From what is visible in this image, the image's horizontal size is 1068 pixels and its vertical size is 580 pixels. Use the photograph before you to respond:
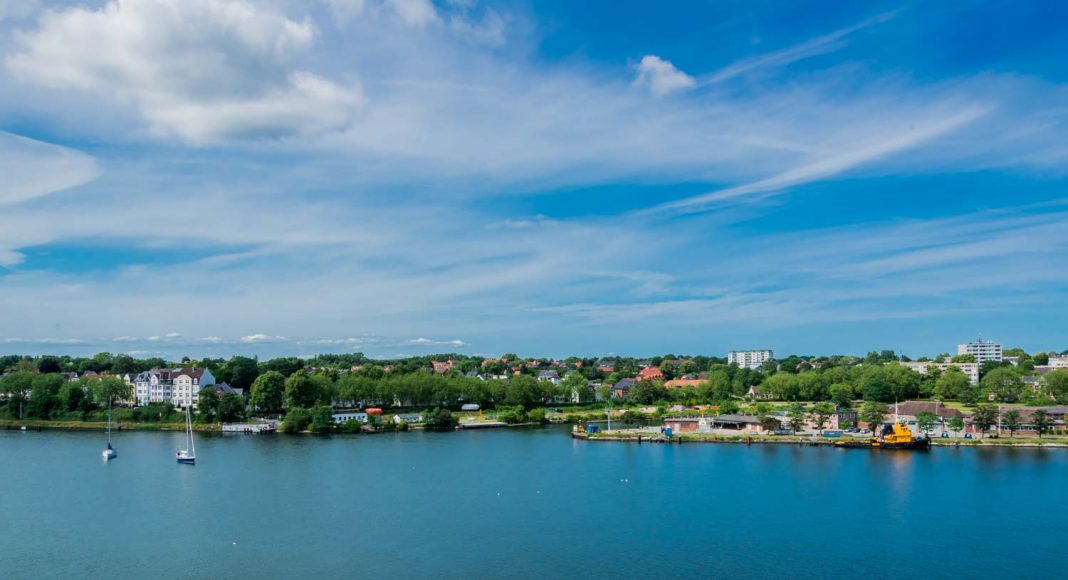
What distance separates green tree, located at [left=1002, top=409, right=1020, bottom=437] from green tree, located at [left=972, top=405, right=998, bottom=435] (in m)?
0.48

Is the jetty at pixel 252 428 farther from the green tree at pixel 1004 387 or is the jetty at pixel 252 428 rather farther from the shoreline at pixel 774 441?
the green tree at pixel 1004 387

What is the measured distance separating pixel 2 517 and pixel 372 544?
10.7 meters

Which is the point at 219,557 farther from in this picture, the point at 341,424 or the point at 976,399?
the point at 976,399

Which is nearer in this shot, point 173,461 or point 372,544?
point 372,544

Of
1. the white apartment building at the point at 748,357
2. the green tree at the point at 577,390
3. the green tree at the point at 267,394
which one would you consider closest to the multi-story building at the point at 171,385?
the green tree at the point at 267,394

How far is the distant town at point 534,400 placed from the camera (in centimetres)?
3938

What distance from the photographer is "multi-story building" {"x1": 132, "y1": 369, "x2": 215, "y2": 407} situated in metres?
50.3

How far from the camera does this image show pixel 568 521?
19391 millimetres

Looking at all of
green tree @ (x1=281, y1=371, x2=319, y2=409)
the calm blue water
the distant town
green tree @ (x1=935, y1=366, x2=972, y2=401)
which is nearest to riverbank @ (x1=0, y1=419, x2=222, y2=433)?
the distant town

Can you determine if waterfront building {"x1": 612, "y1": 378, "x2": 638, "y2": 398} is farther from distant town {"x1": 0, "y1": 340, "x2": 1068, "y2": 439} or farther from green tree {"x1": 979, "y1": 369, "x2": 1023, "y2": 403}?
green tree {"x1": 979, "y1": 369, "x2": 1023, "y2": 403}

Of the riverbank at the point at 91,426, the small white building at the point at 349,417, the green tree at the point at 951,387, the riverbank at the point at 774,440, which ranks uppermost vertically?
the green tree at the point at 951,387

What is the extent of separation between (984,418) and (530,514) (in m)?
26.4

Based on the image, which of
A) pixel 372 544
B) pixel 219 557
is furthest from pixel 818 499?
pixel 219 557

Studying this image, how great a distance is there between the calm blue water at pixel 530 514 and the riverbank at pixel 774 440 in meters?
2.14
